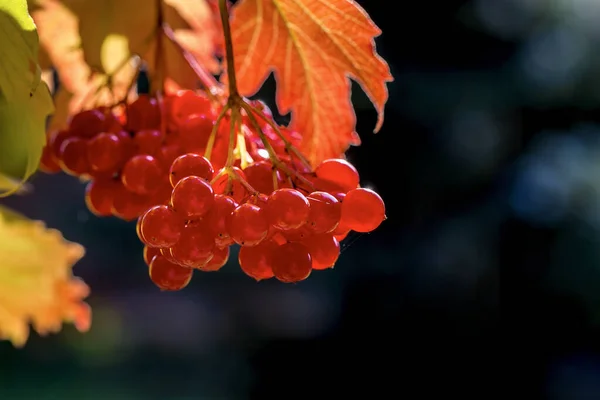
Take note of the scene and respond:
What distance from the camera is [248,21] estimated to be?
0.59 meters

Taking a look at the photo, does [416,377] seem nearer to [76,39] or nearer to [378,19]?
[378,19]

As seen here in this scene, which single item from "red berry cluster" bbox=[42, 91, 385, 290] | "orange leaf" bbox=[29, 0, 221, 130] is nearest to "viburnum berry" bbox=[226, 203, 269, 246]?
"red berry cluster" bbox=[42, 91, 385, 290]

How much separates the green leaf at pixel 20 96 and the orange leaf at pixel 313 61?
0.67ft

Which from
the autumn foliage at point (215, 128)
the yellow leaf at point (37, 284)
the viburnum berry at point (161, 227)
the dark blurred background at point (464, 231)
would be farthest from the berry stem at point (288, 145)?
the dark blurred background at point (464, 231)

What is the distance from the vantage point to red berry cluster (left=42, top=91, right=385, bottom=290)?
0.41 metres

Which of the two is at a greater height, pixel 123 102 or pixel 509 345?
pixel 123 102

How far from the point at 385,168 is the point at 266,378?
4.53 ft

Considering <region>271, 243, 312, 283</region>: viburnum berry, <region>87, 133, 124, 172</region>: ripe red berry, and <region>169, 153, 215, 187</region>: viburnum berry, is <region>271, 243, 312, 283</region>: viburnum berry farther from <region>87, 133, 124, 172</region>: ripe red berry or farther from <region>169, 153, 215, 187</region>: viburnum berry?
<region>87, 133, 124, 172</region>: ripe red berry

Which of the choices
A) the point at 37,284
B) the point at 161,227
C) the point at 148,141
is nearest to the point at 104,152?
the point at 148,141

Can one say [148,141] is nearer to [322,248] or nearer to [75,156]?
[75,156]

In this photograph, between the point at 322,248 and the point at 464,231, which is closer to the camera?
the point at 322,248

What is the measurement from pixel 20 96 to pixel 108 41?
0.80ft

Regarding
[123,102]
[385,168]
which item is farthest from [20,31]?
[385,168]

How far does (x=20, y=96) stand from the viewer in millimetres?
441
